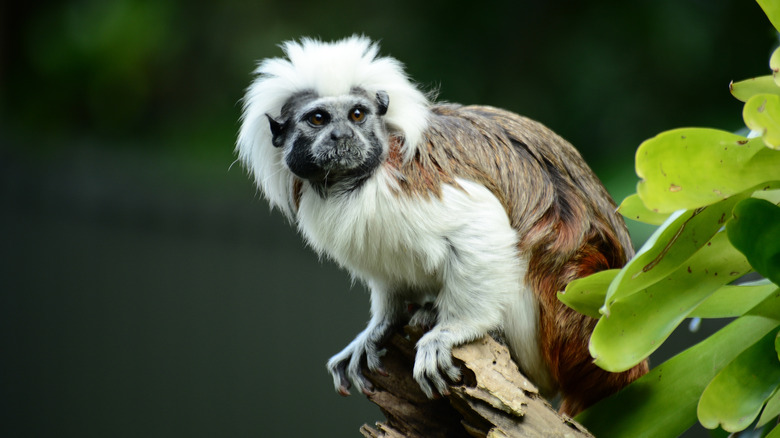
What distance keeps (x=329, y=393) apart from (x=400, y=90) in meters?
2.84

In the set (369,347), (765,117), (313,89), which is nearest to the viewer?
(765,117)

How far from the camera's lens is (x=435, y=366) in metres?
1.79

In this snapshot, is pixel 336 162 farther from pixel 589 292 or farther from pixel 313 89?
pixel 589 292

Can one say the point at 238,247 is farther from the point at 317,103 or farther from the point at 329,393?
the point at 317,103

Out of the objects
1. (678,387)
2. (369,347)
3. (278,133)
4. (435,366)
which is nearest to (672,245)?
(678,387)

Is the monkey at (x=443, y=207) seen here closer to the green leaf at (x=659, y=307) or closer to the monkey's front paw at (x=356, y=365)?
the monkey's front paw at (x=356, y=365)

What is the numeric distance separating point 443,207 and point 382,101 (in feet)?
1.13

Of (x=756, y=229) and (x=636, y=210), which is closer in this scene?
(x=756, y=229)

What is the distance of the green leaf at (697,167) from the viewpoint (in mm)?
1336

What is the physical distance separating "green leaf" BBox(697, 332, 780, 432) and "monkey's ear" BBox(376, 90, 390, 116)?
103 centimetres

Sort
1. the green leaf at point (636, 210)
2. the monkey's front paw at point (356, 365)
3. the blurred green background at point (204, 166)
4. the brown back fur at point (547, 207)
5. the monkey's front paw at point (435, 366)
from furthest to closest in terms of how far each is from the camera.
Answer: the blurred green background at point (204, 166) → the monkey's front paw at point (356, 365) → the brown back fur at point (547, 207) → the monkey's front paw at point (435, 366) → the green leaf at point (636, 210)

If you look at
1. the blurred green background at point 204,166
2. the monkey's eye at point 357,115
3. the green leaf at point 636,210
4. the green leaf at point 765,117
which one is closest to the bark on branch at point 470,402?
the green leaf at point 636,210

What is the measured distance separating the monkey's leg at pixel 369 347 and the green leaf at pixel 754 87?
3.50 ft

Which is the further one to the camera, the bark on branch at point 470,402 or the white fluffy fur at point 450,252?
the white fluffy fur at point 450,252
